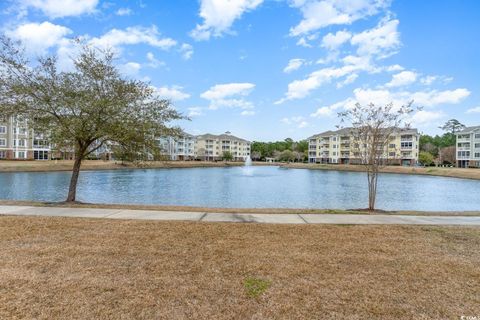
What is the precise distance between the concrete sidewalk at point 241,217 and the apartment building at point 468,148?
86362mm

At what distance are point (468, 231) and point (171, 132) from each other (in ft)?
38.4

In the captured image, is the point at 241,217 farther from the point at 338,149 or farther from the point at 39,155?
the point at 338,149

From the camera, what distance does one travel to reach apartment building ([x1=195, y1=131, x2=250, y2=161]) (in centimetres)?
12727

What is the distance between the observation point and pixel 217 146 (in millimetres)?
130875

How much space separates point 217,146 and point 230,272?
126 metres

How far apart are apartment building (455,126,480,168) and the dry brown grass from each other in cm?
9001

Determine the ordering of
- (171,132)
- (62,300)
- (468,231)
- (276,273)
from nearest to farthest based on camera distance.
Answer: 1. (62,300)
2. (276,273)
3. (468,231)
4. (171,132)

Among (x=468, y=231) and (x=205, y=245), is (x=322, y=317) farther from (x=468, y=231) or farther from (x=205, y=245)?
(x=468, y=231)

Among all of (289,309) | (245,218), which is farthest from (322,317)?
(245,218)

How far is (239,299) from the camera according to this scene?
414 cm

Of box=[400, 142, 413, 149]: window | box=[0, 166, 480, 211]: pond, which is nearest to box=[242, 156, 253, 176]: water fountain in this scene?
box=[0, 166, 480, 211]: pond

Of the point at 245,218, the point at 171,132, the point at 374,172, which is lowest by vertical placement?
the point at 245,218

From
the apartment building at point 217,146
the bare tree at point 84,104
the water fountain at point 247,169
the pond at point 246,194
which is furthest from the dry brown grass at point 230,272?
the apartment building at point 217,146

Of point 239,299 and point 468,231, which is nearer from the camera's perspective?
point 239,299
